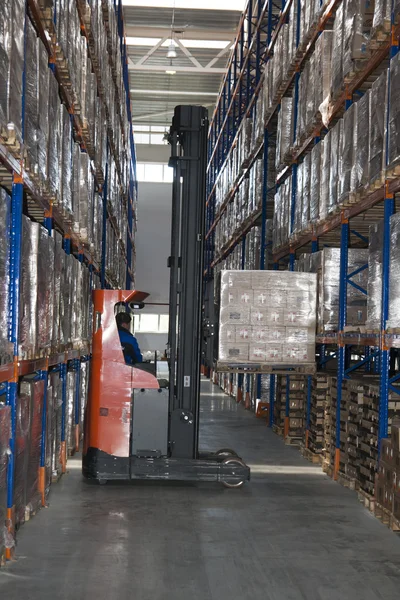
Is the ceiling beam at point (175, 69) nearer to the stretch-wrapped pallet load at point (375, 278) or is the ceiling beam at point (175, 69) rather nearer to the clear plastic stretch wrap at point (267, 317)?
the clear plastic stretch wrap at point (267, 317)

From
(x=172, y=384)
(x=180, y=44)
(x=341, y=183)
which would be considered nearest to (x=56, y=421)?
(x=172, y=384)

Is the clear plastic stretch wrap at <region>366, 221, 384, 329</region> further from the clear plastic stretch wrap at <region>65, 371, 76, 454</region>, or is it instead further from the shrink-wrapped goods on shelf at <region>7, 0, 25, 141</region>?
the clear plastic stretch wrap at <region>65, 371, 76, 454</region>

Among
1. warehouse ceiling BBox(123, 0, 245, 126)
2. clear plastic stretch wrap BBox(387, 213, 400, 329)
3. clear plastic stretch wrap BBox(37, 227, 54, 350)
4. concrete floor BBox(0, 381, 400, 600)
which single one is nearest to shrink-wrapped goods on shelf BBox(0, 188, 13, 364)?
clear plastic stretch wrap BBox(37, 227, 54, 350)

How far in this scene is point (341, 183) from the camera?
7871 millimetres

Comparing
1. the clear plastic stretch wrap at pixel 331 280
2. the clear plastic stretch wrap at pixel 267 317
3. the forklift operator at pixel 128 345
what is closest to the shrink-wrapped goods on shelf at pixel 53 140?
the forklift operator at pixel 128 345

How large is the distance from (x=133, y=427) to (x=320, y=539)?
2.28 meters

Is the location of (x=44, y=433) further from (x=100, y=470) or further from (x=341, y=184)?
(x=341, y=184)

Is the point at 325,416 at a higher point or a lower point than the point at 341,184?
lower

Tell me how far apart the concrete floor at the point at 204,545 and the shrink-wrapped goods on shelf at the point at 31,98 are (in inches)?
103

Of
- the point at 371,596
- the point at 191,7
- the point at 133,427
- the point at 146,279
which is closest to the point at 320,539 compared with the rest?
the point at 371,596

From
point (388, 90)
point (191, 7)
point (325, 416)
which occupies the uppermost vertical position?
point (191, 7)

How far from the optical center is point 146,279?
33.3 metres

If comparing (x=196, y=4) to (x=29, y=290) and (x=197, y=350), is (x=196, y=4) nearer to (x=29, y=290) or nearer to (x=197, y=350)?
(x=197, y=350)

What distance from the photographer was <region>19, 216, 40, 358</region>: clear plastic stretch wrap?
520 cm
